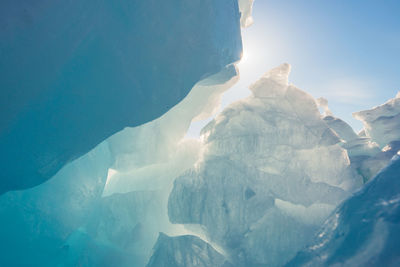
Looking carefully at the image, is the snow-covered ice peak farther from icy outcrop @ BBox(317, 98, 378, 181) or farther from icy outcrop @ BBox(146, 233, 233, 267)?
icy outcrop @ BBox(146, 233, 233, 267)

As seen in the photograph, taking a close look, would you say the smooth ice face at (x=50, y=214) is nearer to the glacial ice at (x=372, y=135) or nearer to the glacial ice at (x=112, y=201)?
the glacial ice at (x=112, y=201)

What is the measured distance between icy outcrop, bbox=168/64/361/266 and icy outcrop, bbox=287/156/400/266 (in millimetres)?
1231

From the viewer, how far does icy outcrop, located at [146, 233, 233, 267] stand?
368cm

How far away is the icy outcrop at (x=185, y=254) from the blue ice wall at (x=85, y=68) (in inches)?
82.2

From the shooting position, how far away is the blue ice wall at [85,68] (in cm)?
232

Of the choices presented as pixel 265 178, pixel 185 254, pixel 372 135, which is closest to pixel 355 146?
pixel 372 135

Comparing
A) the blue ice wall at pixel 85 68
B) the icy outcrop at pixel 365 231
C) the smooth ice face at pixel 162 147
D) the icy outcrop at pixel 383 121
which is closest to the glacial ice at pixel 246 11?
the smooth ice face at pixel 162 147

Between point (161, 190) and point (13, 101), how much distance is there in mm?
3449

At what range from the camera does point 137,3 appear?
2.71 meters

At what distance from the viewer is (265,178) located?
427cm

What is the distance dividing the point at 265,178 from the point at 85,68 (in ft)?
11.2

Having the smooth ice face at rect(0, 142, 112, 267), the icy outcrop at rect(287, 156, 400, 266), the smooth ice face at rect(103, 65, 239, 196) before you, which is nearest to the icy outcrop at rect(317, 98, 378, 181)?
the icy outcrop at rect(287, 156, 400, 266)

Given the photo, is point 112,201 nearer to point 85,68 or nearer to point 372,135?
point 85,68

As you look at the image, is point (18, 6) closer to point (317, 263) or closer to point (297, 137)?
point (317, 263)
